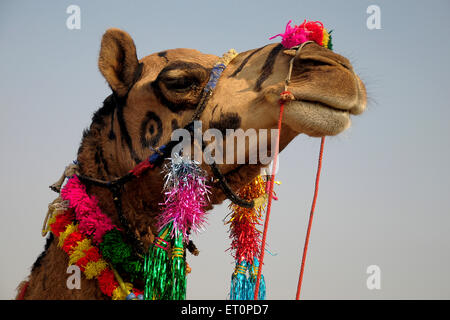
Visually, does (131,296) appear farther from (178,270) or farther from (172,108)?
(172,108)

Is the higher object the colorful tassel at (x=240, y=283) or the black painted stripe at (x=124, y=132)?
the black painted stripe at (x=124, y=132)

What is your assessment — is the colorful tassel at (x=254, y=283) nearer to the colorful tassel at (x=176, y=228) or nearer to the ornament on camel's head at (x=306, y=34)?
the colorful tassel at (x=176, y=228)

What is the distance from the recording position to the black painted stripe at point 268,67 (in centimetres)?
299

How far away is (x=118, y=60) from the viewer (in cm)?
367

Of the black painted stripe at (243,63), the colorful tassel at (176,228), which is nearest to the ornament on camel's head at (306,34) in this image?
the black painted stripe at (243,63)

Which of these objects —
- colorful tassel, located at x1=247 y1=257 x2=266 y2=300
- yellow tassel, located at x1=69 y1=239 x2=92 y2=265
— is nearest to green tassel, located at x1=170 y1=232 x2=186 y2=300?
colorful tassel, located at x1=247 y1=257 x2=266 y2=300

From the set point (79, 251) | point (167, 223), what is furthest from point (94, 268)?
point (167, 223)

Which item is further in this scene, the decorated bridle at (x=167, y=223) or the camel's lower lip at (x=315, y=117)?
the decorated bridle at (x=167, y=223)

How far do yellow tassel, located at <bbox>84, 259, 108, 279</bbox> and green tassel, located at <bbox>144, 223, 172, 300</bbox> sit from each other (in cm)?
43

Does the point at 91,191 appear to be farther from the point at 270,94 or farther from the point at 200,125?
the point at 270,94

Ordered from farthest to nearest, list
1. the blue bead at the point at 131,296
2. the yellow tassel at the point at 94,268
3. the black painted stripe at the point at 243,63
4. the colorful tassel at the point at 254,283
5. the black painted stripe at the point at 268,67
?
the colorful tassel at the point at 254,283
the yellow tassel at the point at 94,268
the blue bead at the point at 131,296
the black painted stripe at the point at 243,63
the black painted stripe at the point at 268,67

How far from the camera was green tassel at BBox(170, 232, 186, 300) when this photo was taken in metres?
3.12
